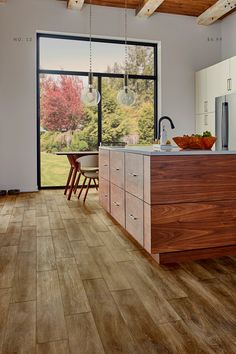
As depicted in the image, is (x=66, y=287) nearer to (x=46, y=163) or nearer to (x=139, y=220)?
(x=139, y=220)

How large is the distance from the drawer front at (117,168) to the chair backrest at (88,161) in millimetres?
1290

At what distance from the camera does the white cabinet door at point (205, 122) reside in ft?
18.0

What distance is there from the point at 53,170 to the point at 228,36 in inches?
163

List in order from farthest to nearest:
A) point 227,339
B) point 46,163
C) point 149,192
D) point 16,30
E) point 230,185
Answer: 1. point 46,163
2. point 16,30
3. point 230,185
4. point 149,192
5. point 227,339

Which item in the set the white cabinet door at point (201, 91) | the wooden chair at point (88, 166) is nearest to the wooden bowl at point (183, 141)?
the wooden chair at point (88, 166)

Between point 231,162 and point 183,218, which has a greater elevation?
point 231,162

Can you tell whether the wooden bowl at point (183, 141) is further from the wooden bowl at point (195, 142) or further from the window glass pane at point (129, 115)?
the window glass pane at point (129, 115)

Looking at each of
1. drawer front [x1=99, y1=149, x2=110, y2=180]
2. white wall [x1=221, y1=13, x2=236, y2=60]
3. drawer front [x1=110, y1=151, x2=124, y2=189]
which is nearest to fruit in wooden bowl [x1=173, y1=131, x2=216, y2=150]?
drawer front [x1=110, y1=151, x2=124, y2=189]

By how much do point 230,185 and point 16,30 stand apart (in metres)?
4.57

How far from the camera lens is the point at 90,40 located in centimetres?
572

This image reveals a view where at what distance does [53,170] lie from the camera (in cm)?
578

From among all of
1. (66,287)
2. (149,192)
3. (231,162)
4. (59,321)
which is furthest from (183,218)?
(59,321)

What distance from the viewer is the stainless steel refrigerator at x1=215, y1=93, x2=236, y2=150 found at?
4.87 meters

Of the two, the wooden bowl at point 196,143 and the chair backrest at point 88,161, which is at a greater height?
the wooden bowl at point 196,143
